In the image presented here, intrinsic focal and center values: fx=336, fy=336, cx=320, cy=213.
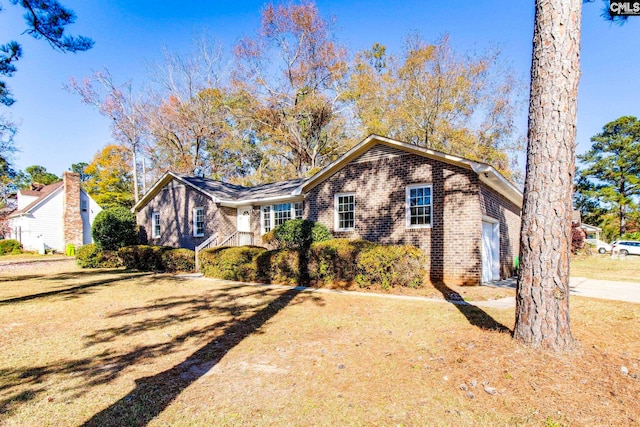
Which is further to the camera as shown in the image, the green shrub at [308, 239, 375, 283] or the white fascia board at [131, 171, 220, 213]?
Result: the white fascia board at [131, 171, 220, 213]

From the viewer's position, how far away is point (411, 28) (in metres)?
25.4

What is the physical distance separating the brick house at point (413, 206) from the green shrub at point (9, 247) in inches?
860

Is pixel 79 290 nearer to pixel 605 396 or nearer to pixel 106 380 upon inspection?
pixel 106 380

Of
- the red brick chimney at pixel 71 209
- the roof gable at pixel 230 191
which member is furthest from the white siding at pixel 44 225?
the roof gable at pixel 230 191

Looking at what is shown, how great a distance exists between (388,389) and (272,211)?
14.4m

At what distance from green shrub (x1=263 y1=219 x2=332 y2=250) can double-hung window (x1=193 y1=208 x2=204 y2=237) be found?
657cm

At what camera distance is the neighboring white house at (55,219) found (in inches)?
1102

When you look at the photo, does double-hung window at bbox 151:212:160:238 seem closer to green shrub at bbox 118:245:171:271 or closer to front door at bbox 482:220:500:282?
green shrub at bbox 118:245:171:271

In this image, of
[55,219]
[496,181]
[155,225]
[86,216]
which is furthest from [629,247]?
[55,219]

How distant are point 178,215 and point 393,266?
14.8 meters

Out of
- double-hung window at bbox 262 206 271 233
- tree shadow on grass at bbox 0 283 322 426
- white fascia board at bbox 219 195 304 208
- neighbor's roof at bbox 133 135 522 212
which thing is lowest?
tree shadow on grass at bbox 0 283 322 426

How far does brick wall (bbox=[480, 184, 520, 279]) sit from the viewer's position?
11.5 metres

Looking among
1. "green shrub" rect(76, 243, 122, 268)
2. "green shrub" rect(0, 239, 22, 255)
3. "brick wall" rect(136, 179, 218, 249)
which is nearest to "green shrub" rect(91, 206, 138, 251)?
"green shrub" rect(76, 243, 122, 268)

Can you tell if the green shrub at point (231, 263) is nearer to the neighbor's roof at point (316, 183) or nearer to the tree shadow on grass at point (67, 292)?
the tree shadow on grass at point (67, 292)
